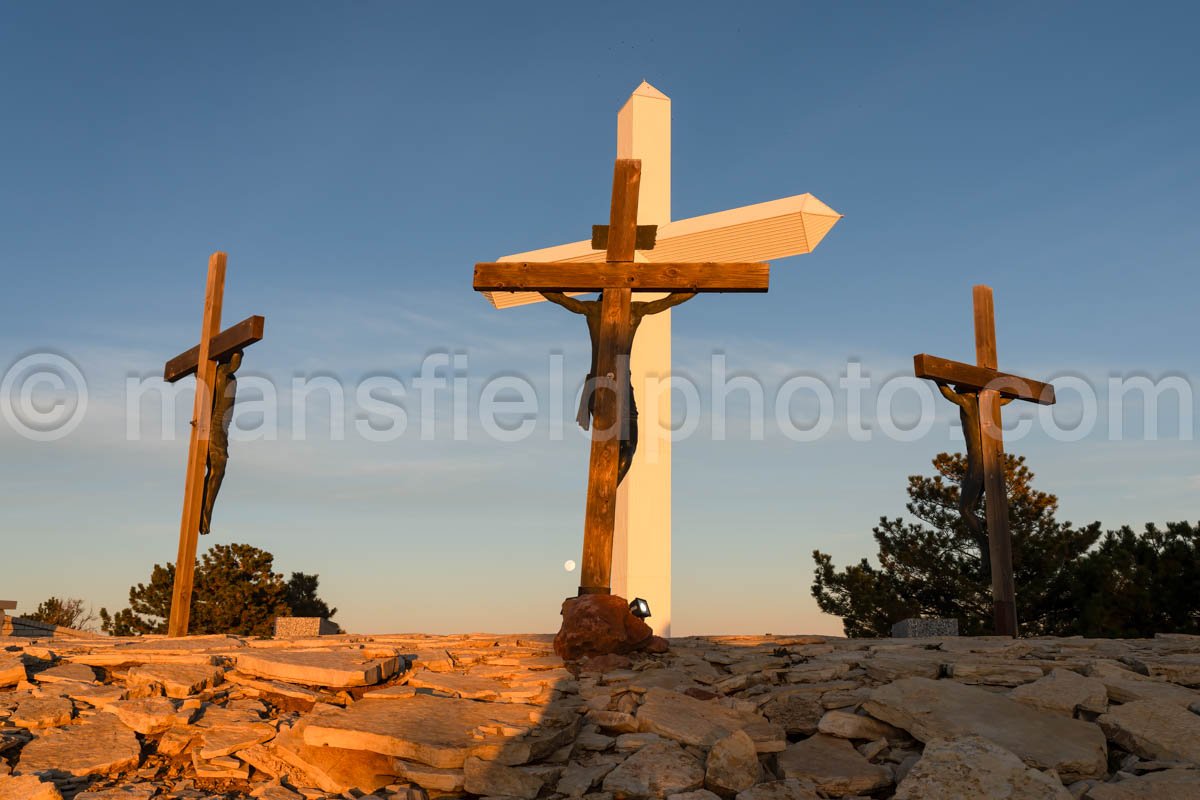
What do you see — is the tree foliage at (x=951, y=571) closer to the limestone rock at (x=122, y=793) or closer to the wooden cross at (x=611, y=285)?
the wooden cross at (x=611, y=285)

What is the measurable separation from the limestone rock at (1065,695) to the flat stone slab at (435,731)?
8.84 ft

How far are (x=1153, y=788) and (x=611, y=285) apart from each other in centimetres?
542

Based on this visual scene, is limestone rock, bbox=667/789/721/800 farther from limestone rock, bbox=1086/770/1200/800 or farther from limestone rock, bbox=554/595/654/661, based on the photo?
limestone rock, bbox=554/595/654/661

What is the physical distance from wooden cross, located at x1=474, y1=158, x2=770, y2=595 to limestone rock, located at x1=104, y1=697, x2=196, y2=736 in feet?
10.4

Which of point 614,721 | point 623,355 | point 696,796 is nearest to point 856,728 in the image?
point 696,796

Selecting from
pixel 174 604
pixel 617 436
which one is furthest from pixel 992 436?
pixel 174 604

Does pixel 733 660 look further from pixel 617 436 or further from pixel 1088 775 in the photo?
pixel 1088 775

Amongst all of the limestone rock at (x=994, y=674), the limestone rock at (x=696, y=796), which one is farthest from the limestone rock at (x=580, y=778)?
the limestone rock at (x=994, y=674)

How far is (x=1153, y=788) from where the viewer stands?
495 cm

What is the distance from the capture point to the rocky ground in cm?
526

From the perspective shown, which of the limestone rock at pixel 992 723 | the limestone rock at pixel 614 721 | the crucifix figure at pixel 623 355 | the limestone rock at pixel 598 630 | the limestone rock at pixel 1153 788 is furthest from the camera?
the crucifix figure at pixel 623 355

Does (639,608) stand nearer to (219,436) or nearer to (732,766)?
(732,766)

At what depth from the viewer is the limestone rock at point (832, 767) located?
5234 millimetres

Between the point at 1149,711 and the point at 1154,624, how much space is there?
1203 cm
